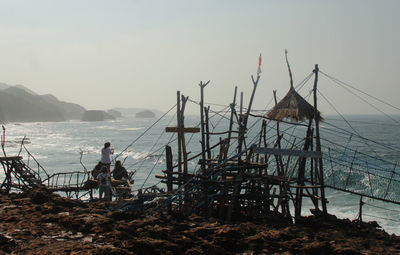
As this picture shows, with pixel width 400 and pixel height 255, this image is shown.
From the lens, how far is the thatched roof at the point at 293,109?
16.9m

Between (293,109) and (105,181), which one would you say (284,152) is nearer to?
(293,109)

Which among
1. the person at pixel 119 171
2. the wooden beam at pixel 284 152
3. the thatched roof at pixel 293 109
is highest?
the thatched roof at pixel 293 109

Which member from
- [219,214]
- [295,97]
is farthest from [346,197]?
A: [219,214]

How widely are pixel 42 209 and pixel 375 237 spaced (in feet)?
36.4

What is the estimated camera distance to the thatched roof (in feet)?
55.4

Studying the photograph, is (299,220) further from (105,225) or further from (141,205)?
(105,225)

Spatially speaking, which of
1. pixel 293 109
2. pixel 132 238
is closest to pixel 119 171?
pixel 293 109

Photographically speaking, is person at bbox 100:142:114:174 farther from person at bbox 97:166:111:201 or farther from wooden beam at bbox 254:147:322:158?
wooden beam at bbox 254:147:322:158

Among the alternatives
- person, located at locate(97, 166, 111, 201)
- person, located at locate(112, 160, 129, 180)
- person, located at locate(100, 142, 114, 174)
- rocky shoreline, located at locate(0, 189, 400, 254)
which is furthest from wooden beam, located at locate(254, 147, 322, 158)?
person, located at locate(112, 160, 129, 180)

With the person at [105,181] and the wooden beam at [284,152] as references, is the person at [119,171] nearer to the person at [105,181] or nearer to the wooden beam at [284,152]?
the person at [105,181]

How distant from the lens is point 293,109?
17.2 metres

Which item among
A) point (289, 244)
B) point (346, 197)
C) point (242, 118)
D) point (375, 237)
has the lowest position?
point (346, 197)

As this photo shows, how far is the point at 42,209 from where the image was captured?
12609 mm

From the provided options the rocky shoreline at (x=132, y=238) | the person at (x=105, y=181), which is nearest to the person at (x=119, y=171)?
the person at (x=105, y=181)
